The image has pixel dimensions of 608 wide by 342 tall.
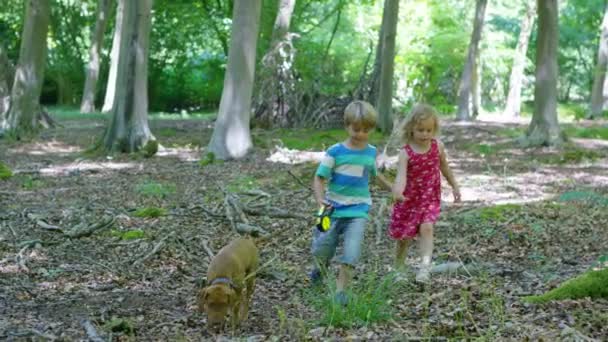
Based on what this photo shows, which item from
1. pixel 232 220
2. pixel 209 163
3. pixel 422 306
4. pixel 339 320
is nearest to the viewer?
pixel 339 320

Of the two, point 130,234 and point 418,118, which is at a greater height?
point 418,118

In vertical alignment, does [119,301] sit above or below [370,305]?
below

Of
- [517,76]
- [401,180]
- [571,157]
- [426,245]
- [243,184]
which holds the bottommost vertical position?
[243,184]

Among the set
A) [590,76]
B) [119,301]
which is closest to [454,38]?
[590,76]

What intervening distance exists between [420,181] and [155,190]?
Answer: 5.65 metres

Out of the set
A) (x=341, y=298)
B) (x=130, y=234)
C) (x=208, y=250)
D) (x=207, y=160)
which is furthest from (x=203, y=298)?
(x=207, y=160)

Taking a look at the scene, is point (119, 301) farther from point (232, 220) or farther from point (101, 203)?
point (101, 203)

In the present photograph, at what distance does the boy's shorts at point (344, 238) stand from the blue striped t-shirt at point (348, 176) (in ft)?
0.20

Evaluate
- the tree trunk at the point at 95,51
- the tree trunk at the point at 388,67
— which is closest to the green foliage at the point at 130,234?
the tree trunk at the point at 388,67

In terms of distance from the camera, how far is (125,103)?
16.1 metres

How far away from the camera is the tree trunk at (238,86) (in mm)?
15383

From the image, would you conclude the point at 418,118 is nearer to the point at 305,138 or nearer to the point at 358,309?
the point at 358,309

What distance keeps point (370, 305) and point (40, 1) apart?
54.6 feet

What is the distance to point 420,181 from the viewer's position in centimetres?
614
